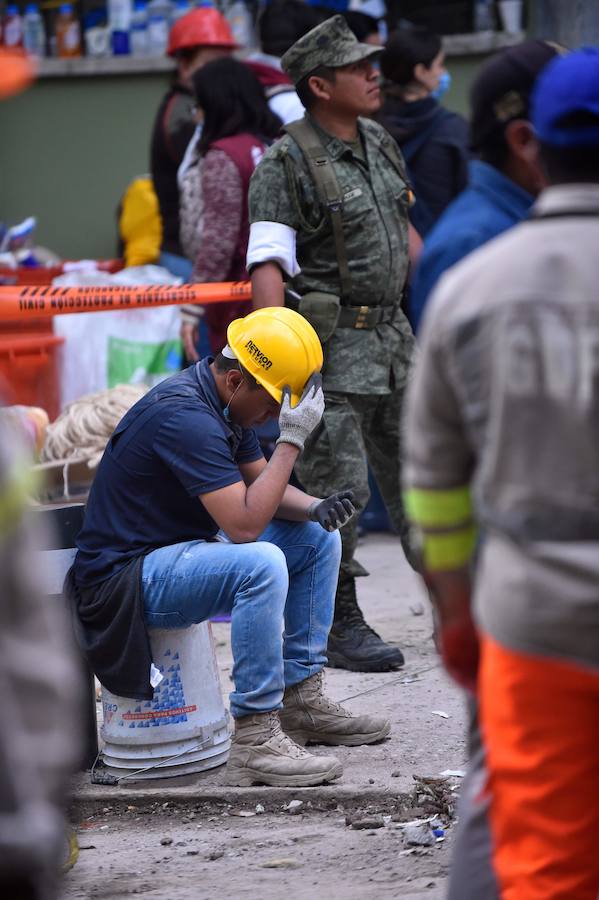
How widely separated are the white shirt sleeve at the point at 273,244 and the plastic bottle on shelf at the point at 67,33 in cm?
502

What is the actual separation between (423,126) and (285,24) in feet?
3.34

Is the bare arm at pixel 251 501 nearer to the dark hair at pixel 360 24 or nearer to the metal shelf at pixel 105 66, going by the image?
the dark hair at pixel 360 24

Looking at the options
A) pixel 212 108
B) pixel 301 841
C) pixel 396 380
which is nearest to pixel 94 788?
pixel 301 841

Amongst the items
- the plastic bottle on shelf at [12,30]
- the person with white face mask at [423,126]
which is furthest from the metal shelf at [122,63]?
the person with white face mask at [423,126]

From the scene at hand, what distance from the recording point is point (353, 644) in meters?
5.19

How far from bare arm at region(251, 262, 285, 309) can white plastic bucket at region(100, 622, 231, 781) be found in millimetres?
1234

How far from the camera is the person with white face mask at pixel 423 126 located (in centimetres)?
651

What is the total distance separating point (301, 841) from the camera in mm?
3844

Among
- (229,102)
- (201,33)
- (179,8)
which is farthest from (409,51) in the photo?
(179,8)

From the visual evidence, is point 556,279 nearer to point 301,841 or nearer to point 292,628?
point 301,841

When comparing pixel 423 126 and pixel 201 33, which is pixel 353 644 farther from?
pixel 201 33

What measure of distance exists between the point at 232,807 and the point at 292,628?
0.60 m

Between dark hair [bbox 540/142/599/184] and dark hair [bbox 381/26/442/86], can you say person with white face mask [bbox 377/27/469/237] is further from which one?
dark hair [bbox 540/142/599/184]

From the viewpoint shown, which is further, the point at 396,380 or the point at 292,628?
the point at 396,380
